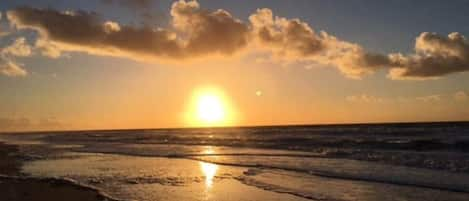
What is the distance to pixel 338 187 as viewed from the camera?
16.2 metres

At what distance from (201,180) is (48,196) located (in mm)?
6060

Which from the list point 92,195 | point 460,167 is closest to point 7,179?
point 92,195

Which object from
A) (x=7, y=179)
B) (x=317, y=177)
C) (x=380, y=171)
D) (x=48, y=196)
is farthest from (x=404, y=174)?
(x=7, y=179)

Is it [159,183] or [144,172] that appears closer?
[159,183]

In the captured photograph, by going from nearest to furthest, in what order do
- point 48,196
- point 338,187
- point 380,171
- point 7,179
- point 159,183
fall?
1. point 48,196
2. point 338,187
3. point 159,183
4. point 7,179
5. point 380,171

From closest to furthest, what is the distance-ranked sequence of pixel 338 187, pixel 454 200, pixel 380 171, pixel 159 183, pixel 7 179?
pixel 454 200 → pixel 338 187 → pixel 159 183 → pixel 7 179 → pixel 380 171

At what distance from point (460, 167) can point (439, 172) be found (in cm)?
263

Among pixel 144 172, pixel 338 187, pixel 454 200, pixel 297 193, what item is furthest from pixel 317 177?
pixel 144 172

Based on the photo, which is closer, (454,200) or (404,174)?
(454,200)

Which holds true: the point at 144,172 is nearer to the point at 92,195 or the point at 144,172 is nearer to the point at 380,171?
the point at 92,195

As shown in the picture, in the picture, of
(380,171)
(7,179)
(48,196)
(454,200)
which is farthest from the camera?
(380,171)

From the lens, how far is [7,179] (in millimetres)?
18906

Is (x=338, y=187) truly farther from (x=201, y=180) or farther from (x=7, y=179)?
(x=7, y=179)

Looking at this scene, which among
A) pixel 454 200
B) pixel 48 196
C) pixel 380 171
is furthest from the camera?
pixel 380 171
